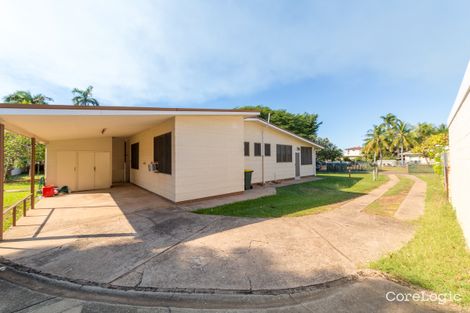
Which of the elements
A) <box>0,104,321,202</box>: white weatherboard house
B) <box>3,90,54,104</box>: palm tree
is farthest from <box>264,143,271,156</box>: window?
<box>3,90,54,104</box>: palm tree

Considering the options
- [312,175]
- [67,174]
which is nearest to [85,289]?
[67,174]

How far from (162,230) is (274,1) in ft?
27.3

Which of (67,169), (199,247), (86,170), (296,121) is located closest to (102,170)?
(86,170)

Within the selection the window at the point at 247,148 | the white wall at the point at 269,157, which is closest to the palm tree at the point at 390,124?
the white wall at the point at 269,157

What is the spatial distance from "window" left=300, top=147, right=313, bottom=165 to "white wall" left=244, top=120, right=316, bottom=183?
54cm

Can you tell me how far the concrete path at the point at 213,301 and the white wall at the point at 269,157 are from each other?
31.2ft

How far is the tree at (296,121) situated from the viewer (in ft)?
108

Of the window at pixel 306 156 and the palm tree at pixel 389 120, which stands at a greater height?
the palm tree at pixel 389 120

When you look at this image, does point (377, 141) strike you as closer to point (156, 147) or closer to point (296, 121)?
point (296, 121)

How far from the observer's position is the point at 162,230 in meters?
4.72

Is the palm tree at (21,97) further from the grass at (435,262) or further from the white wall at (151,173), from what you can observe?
the grass at (435,262)

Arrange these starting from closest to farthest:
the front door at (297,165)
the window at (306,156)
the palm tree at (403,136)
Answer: the front door at (297,165) < the window at (306,156) < the palm tree at (403,136)

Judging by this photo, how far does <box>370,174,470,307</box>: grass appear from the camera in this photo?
249 cm

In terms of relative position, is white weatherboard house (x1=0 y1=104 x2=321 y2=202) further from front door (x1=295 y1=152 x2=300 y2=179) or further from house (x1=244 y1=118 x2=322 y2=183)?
front door (x1=295 y1=152 x2=300 y2=179)
